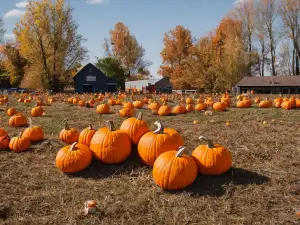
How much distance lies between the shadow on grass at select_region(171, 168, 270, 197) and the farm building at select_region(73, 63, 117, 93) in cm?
4145

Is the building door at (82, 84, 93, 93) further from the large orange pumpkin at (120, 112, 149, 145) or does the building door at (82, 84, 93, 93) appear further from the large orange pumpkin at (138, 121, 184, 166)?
the large orange pumpkin at (138, 121, 184, 166)

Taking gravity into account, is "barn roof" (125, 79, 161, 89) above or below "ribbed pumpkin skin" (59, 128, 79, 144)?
above

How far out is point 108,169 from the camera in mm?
5430

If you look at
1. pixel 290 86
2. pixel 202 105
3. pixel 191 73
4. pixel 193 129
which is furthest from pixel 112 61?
pixel 193 129

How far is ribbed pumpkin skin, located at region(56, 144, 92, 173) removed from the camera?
206 inches

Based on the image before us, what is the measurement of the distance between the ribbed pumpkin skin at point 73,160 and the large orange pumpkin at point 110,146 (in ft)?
0.68

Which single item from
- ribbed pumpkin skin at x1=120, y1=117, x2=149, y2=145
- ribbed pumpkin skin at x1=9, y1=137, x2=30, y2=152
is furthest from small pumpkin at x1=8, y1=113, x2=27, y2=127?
ribbed pumpkin skin at x1=120, y1=117, x2=149, y2=145

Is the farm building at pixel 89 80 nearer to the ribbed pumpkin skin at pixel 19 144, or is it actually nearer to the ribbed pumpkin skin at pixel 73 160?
the ribbed pumpkin skin at pixel 19 144

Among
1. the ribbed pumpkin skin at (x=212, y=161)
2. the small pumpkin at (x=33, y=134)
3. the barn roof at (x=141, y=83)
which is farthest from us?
the barn roof at (x=141, y=83)

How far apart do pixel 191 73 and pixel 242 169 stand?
47303 millimetres

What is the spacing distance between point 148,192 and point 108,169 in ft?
3.87

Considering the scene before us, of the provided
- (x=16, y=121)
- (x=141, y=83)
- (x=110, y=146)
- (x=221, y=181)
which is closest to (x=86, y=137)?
(x=110, y=146)

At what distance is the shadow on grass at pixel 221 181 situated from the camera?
4449 mm

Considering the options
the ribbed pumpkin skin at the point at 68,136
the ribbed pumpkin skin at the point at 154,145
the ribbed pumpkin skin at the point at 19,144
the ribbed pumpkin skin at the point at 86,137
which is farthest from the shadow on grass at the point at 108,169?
the ribbed pumpkin skin at the point at 19,144
